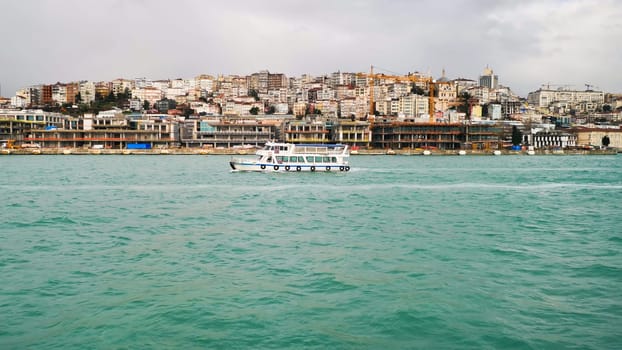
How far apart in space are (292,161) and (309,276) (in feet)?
91.7

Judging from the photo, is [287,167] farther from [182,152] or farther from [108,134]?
[108,134]

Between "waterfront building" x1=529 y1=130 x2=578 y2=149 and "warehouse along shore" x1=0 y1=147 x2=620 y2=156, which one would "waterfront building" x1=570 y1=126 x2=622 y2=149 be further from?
"warehouse along shore" x1=0 y1=147 x2=620 y2=156

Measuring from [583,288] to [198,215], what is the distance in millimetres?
11468

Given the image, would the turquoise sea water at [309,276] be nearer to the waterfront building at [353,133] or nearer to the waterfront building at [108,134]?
the waterfront building at [353,133]

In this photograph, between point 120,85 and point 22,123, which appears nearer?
point 22,123

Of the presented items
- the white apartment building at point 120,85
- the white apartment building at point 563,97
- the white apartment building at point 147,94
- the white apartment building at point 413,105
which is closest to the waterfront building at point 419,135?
the white apartment building at point 413,105

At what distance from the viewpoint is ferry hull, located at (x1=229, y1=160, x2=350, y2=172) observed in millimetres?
36281

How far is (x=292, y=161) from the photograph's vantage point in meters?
37.0

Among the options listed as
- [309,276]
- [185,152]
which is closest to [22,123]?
[185,152]

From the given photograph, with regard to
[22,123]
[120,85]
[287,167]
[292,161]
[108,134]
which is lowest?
[287,167]

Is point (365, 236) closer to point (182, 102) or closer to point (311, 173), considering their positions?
point (311, 173)

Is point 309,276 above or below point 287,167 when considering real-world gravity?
below

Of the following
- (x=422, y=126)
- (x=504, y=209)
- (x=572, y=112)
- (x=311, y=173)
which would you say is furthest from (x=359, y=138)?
(x=572, y=112)

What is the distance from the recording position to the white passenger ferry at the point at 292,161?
1433 inches
